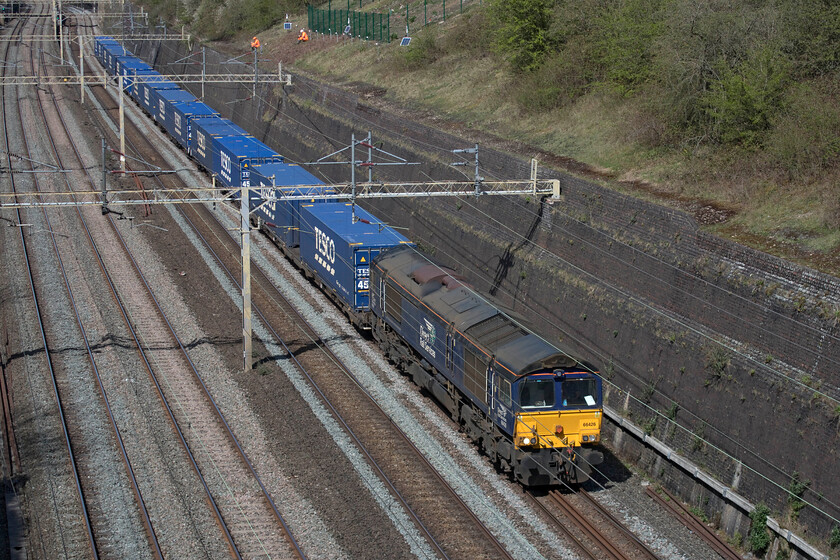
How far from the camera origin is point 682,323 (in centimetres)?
2255

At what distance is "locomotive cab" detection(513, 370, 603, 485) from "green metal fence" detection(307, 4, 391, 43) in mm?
48897

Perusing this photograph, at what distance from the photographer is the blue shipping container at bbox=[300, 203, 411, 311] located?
93.3ft

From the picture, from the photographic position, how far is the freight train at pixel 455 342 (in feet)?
63.6

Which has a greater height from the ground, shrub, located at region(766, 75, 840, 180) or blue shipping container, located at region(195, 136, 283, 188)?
shrub, located at region(766, 75, 840, 180)

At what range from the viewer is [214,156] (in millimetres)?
45719

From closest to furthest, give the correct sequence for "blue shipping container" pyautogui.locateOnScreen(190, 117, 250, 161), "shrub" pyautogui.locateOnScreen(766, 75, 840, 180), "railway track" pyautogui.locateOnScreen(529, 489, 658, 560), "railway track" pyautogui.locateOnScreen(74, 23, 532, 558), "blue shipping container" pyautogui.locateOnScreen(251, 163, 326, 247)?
"railway track" pyautogui.locateOnScreen(529, 489, 658, 560) < "railway track" pyautogui.locateOnScreen(74, 23, 532, 558) < "shrub" pyautogui.locateOnScreen(766, 75, 840, 180) < "blue shipping container" pyautogui.locateOnScreen(251, 163, 326, 247) < "blue shipping container" pyautogui.locateOnScreen(190, 117, 250, 161)

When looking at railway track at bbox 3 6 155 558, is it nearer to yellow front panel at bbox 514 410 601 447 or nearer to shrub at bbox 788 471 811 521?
yellow front panel at bbox 514 410 601 447

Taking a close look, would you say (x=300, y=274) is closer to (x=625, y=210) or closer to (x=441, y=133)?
(x=441, y=133)

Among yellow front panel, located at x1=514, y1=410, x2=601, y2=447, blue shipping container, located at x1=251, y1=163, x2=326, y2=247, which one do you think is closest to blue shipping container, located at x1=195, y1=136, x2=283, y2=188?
blue shipping container, located at x1=251, y1=163, x2=326, y2=247

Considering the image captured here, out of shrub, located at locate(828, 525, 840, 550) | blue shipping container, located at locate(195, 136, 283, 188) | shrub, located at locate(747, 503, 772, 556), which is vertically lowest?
shrub, located at locate(747, 503, 772, 556)

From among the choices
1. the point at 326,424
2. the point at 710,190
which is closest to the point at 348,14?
the point at 710,190

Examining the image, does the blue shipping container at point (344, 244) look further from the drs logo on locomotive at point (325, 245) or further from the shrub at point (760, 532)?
the shrub at point (760, 532)

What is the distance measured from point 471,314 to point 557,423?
12.8 ft

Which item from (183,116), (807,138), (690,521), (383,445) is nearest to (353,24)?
(183,116)
